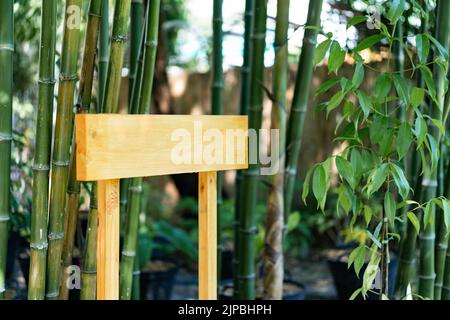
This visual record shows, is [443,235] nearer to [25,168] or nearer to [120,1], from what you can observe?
[120,1]

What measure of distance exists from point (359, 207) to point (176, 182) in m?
2.96

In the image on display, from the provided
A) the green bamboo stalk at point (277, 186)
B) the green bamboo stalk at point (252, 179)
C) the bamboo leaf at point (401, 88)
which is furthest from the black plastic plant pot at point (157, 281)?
the bamboo leaf at point (401, 88)

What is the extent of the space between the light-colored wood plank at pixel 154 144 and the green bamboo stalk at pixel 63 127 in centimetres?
24

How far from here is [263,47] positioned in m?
1.43

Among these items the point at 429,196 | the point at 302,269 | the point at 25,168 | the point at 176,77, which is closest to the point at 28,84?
the point at 25,168

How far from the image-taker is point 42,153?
43.2 inches

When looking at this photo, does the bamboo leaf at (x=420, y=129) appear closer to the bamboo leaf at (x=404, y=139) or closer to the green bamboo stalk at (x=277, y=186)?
the bamboo leaf at (x=404, y=139)

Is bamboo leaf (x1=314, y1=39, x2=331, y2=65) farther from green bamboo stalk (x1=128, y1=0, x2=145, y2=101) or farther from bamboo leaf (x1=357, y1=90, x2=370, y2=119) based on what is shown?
green bamboo stalk (x1=128, y1=0, x2=145, y2=101)

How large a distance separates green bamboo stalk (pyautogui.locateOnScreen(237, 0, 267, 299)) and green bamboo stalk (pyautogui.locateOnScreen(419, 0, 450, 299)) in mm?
404

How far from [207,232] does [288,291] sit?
1007 millimetres

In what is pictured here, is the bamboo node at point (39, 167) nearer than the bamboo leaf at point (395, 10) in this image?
No

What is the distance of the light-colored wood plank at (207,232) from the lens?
43.5 inches
